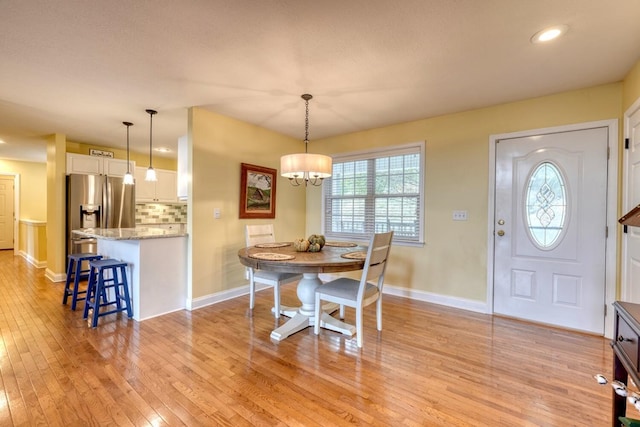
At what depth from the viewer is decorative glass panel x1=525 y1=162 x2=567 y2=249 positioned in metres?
2.74

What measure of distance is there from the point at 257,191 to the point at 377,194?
167 cm

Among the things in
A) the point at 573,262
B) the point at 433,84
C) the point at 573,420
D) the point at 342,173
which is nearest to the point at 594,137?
the point at 573,262

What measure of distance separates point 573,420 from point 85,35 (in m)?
3.70

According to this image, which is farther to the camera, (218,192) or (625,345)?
(218,192)

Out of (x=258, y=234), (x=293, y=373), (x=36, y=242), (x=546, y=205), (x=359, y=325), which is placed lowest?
(x=293, y=373)

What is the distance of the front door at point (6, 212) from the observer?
677cm

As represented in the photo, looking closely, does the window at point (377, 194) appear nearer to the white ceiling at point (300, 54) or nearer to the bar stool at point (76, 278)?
the white ceiling at point (300, 54)

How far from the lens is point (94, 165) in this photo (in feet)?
15.6

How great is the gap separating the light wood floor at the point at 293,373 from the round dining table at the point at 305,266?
0.39 ft

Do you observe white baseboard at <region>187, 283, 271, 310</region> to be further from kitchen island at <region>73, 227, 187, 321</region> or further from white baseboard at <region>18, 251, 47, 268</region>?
white baseboard at <region>18, 251, 47, 268</region>

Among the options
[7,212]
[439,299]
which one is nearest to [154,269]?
[439,299]

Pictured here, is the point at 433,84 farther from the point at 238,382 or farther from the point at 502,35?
the point at 238,382

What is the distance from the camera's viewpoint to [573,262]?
2.68 meters

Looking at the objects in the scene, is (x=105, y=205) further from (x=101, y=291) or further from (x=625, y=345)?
(x=625, y=345)
